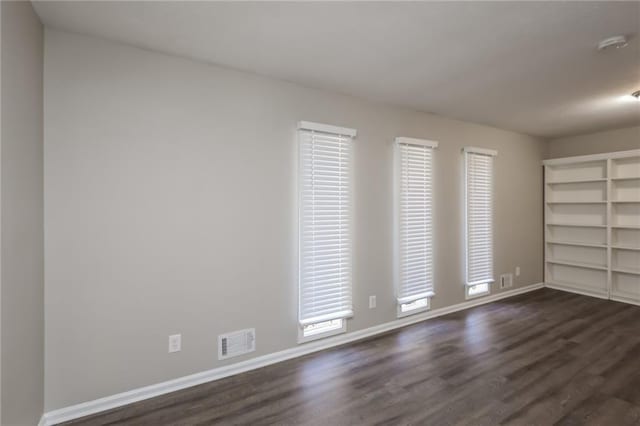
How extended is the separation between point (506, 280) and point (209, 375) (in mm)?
4363

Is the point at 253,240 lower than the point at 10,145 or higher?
lower

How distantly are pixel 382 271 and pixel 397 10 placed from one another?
249 cm

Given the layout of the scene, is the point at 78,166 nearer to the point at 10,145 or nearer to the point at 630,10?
the point at 10,145

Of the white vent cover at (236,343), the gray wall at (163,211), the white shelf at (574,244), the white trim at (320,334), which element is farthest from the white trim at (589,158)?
the white vent cover at (236,343)

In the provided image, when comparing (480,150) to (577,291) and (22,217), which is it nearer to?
(577,291)

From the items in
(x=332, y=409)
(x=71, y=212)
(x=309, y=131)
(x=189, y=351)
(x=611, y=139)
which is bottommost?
(x=332, y=409)

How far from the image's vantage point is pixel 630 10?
190cm

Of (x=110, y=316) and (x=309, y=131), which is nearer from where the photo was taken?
(x=110, y=316)

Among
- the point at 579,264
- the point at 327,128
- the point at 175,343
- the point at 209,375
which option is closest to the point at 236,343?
the point at 209,375

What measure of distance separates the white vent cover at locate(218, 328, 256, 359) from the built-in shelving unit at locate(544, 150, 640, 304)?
16.8ft

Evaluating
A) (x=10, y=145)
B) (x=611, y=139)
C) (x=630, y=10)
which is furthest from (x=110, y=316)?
(x=611, y=139)

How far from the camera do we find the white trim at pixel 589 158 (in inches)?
175

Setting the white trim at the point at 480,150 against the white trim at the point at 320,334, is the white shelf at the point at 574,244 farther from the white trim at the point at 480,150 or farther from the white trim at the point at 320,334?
the white trim at the point at 320,334

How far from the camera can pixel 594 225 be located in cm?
484
